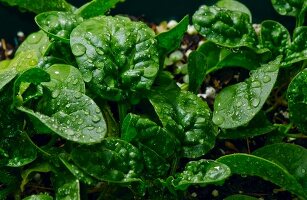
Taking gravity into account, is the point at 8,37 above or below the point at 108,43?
below

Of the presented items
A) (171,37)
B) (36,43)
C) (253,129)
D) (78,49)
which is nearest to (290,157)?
(253,129)

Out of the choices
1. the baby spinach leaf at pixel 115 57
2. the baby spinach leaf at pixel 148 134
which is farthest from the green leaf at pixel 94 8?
A: the baby spinach leaf at pixel 148 134

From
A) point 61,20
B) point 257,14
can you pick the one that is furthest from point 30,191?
point 257,14

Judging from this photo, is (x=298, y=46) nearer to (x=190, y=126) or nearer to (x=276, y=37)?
(x=276, y=37)

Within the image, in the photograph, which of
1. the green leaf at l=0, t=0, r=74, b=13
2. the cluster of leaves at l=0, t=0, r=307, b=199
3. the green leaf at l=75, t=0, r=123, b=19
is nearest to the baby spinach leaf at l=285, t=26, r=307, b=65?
the cluster of leaves at l=0, t=0, r=307, b=199

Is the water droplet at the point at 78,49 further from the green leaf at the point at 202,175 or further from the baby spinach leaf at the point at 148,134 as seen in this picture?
the green leaf at the point at 202,175

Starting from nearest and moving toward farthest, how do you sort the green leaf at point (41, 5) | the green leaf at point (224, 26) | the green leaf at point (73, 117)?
1. the green leaf at point (73, 117)
2. the green leaf at point (224, 26)
3. the green leaf at point (41, 5)

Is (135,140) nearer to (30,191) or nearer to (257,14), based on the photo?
(30,191)
